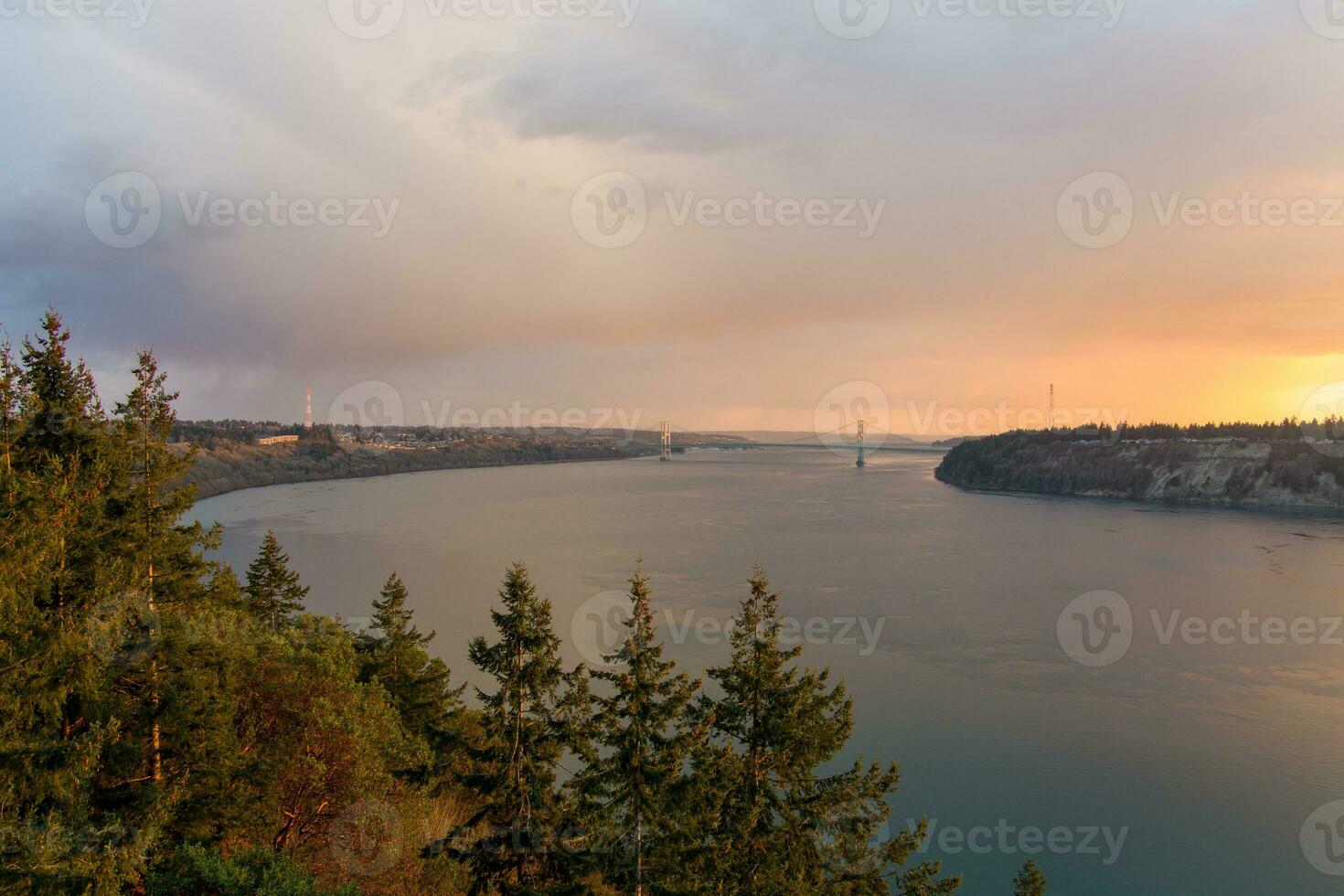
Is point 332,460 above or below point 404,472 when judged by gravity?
above

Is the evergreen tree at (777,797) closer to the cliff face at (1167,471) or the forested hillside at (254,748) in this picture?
the forested hillside at (254,748)

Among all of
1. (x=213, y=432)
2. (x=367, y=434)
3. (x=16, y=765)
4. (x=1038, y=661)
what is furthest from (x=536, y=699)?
(x=367, y=434)

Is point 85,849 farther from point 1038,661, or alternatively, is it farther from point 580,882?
point 1038,661

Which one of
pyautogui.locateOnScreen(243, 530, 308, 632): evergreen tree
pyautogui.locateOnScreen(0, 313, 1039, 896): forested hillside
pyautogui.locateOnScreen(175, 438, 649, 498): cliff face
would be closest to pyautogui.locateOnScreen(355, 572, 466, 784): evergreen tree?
pyautogui.locateOnScreen(243, 530, 308, 632): evergreen tree

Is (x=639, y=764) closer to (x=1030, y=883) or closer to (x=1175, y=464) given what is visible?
(x=1030, y=883)

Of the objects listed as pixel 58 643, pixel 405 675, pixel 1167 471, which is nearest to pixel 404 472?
pixel 1167 471

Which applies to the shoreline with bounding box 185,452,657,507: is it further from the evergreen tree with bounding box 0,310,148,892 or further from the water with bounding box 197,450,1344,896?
the evergreen tree with bounding box 0,310,148,892

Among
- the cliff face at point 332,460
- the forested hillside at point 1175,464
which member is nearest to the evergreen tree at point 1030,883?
the cliff face at point 332,460
